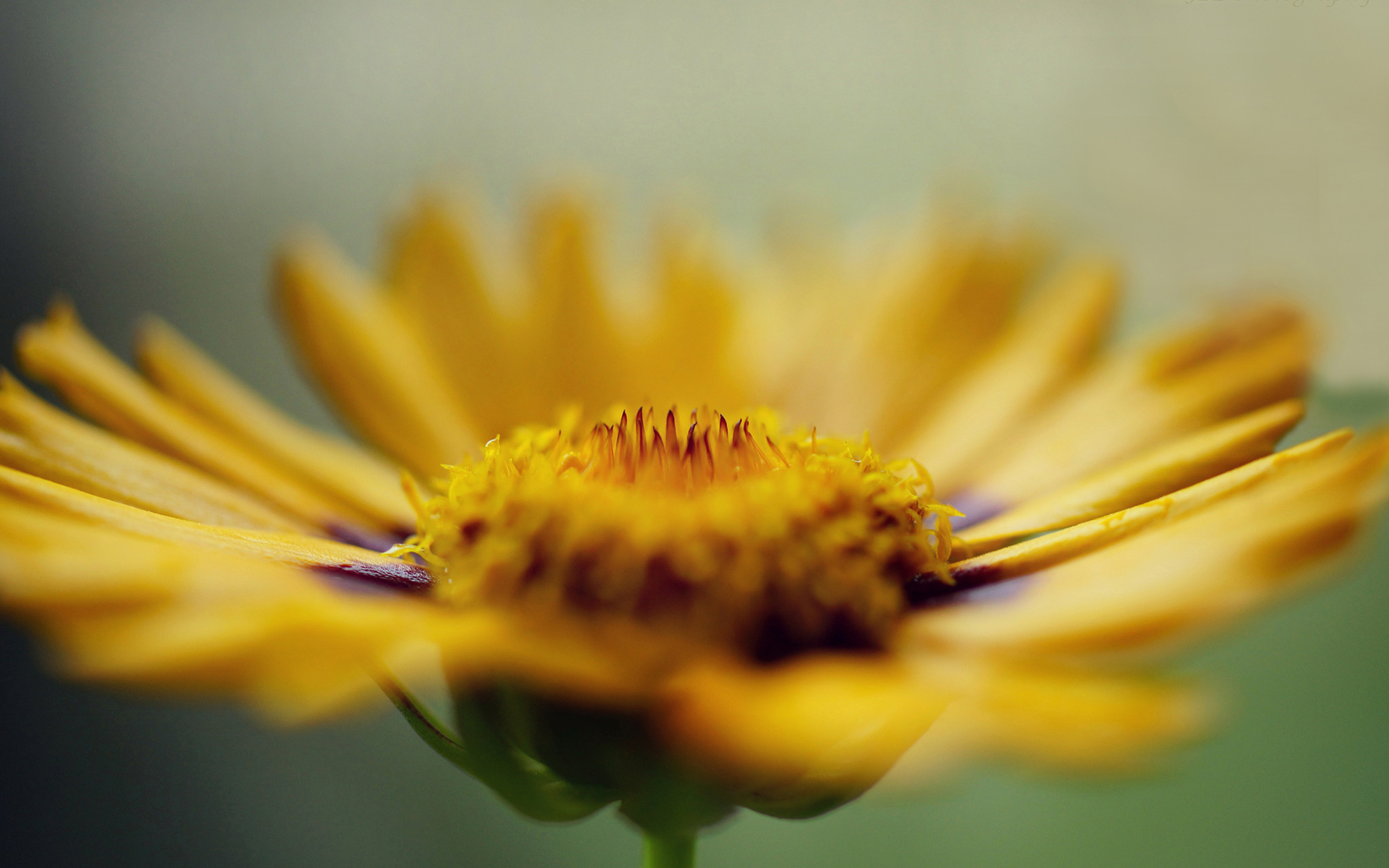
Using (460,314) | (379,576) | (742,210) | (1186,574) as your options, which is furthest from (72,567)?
(742,210)

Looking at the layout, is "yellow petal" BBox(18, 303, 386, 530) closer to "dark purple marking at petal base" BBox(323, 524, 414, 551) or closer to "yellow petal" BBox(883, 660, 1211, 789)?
"dark purple marking at petal base" BBox(323, 524, 414, 551)

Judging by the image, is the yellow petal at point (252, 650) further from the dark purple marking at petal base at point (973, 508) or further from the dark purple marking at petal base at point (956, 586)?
the dark purple marking at petal base at point (973, 508)

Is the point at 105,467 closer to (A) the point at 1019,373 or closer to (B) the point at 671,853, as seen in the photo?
(B) the point at 671,853

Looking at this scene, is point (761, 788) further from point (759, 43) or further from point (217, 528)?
point (759, 43)

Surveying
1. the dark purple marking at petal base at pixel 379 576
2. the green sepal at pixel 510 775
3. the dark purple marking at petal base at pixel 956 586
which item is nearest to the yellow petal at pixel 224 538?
the dark purple marking at petal base at pixel 379 576

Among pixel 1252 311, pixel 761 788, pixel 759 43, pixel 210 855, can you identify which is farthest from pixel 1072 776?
pixel 759 43

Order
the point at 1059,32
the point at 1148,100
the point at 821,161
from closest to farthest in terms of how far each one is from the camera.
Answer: the point at 1148,100, the point at 1059,32, the point at 821,161

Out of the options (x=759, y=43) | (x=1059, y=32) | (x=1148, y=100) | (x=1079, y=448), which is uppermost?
(x=759, y=43)
